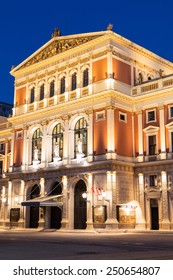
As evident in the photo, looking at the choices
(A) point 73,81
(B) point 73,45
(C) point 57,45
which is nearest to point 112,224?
(A) point 73,81

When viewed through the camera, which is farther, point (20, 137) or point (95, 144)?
point (20, 137)

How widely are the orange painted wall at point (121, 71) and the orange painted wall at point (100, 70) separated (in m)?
1.05

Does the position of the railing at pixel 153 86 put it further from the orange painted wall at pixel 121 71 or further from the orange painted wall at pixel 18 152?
the orange painted wall at pixel 18 152

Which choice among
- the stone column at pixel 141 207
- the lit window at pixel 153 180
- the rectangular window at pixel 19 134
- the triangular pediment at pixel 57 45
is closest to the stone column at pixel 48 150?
the rectangular window at pixel 19 134

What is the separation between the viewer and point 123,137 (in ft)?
142

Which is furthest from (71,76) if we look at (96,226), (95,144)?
(96,226)

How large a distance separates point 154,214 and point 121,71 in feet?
52.8

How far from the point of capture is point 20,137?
5194 cm

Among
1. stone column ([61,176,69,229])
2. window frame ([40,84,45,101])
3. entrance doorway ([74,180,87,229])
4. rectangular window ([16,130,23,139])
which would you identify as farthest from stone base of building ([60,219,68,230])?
window frame ([40,84,45,101])

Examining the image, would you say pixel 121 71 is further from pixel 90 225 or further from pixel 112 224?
pixel 90 225

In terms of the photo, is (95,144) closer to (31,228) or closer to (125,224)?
(125,224)

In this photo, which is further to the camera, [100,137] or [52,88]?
[52,88]

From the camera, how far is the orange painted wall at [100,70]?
4409 centimetres
